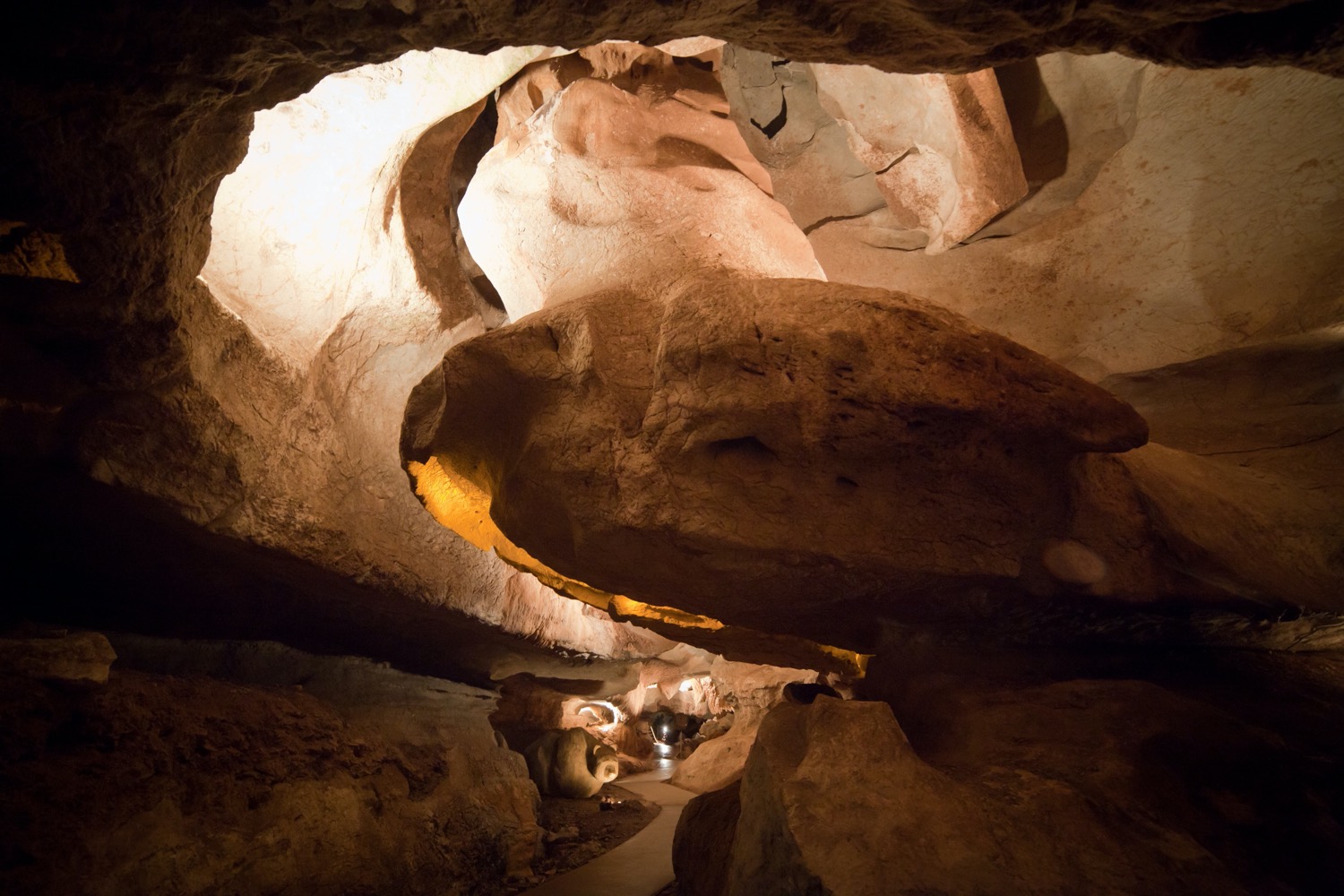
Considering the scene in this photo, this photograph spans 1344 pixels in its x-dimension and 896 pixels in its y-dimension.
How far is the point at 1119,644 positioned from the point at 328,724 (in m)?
4.32

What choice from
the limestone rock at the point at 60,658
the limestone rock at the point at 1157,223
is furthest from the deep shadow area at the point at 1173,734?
the limestone rock at the point at 60,658

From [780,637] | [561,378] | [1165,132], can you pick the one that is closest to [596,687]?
[780,637]

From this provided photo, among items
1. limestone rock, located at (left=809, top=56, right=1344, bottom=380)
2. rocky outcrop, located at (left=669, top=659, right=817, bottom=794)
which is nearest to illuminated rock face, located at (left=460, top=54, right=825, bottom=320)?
limestone rock, located at (left=809, top=56, right=1344, bottom=380)

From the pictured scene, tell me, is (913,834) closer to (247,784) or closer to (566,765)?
(247,784)

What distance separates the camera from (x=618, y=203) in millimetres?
3664

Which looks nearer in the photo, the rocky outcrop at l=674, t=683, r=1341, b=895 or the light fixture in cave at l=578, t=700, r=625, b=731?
the rocky outcrop at l=674, t=683, r=1341, b=895

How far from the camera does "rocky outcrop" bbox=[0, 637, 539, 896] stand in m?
2.36

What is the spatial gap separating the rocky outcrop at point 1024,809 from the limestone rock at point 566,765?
16.3ft

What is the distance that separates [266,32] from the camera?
1.44 meters

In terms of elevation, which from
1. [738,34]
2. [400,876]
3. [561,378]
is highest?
[738,34]

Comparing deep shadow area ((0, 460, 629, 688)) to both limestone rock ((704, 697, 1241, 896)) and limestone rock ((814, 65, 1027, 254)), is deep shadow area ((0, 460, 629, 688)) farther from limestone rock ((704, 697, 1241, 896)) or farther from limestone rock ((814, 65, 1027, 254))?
limestone rock ((814, 65, 1027, 254))

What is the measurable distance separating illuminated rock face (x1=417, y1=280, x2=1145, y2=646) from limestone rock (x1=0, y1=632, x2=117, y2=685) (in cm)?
176

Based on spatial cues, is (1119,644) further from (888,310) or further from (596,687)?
(596,687)

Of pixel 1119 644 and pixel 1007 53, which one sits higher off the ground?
pixel 1007 53
